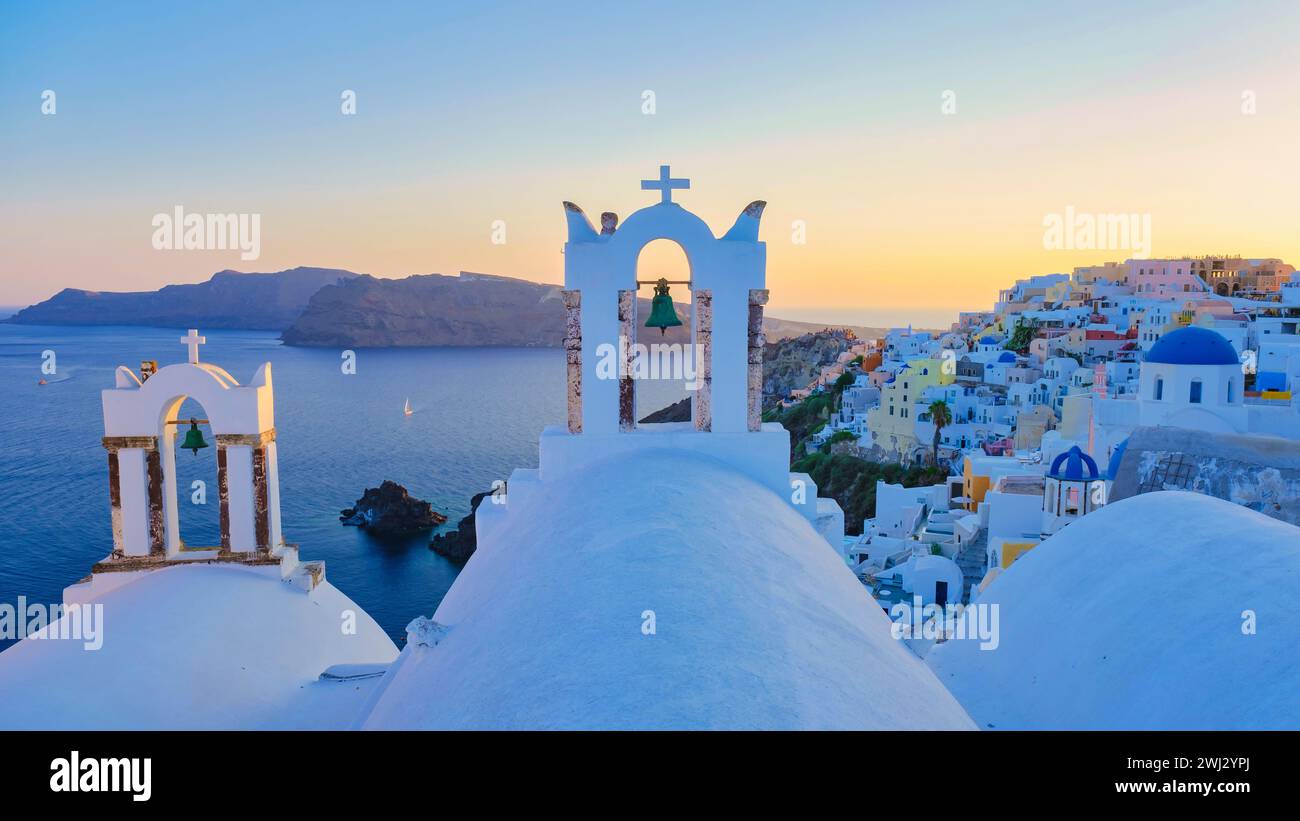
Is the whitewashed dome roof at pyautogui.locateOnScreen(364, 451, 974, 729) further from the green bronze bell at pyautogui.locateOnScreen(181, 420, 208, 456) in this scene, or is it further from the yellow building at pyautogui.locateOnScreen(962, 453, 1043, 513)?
the yellow building at pyautogui.locateOnScreen(962, 453, 1043, 513)

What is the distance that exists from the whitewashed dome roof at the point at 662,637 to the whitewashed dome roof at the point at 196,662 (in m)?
1.67

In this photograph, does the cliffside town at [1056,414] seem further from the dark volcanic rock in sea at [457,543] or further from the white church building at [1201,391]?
the dark volcanic rock in sea at [457,543]

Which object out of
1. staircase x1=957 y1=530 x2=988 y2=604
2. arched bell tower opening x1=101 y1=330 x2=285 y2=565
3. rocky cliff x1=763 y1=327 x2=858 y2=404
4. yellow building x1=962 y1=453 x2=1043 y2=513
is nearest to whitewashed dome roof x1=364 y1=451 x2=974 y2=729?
arched bell tower opening x1=101 y1=330 x2=285 y2=565

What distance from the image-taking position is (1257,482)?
45.7ft

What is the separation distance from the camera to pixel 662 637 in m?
2.86

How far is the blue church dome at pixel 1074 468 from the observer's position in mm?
17000

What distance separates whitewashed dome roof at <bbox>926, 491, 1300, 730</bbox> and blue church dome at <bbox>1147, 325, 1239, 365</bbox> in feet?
52.9

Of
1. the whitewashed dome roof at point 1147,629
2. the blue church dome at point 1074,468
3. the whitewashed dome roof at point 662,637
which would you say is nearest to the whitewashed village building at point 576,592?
the whitewashed dome roof at point 662,637

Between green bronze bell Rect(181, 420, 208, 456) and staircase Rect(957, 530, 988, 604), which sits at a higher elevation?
green bronze bell Rect(181, 420, 208, 456)

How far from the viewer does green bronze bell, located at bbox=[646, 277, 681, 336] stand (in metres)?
7.00

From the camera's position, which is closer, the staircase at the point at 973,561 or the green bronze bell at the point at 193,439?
the green bronze bell at the point at 193,439
